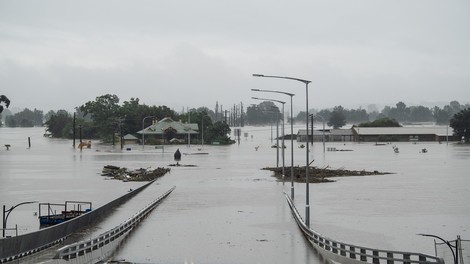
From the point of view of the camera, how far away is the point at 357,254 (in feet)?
84.2

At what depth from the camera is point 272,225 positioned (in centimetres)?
4012

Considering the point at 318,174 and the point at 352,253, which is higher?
the point at 318,174

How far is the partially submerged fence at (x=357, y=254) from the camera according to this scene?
75.8 ft

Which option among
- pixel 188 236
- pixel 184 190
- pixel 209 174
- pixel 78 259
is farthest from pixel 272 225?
pixel 209 174

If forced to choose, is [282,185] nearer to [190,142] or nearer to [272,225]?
[272,225]

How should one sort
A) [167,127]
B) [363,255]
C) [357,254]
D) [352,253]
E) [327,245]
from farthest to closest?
[167,127] < [327,245] < [352,253] < [357,254] < [363,255]

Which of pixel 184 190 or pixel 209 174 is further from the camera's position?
pixel 209 174

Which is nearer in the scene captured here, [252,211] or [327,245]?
Result: [327,245]

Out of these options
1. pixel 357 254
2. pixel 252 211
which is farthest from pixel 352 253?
pixel 252 211

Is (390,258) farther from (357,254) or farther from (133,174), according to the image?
(133,174)

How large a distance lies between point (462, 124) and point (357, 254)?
6674 inches

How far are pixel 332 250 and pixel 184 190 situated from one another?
110 ft

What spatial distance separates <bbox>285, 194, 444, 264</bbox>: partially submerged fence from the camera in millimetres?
23094

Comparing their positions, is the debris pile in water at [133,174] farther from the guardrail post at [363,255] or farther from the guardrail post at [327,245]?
the guardrail post at [363,255]
